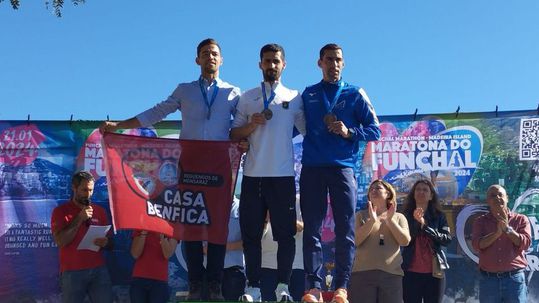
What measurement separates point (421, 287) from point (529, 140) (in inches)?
101

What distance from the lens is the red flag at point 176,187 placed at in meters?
4.72

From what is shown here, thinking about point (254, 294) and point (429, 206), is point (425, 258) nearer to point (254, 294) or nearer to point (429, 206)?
point (429, 206)

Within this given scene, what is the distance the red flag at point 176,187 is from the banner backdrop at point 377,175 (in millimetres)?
2282

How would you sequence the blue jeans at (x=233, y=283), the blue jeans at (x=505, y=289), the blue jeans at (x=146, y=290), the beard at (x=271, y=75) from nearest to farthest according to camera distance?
the beard at (x=271, y=75)
the blue jeans at (x=233, y=283)
the blue jeans at (x=146, y=290)
the blue jeans at (x=505, y=289)

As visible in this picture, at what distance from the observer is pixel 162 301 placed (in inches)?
220

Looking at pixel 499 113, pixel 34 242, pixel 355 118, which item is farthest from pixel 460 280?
pixel 34 242

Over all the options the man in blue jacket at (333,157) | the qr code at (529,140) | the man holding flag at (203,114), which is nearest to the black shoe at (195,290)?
the man holding flag at (203,114)

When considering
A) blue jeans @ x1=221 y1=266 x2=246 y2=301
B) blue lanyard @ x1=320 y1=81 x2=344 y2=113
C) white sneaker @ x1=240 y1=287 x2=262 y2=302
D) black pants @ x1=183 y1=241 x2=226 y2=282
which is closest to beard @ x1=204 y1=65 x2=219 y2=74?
blue lanyard @ x1=320 y1=81 x2=344 y2=113

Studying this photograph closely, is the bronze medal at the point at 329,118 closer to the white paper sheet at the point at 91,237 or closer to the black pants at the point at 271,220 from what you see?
the black pants at the point at 271,220

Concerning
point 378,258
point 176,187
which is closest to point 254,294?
point 176,187

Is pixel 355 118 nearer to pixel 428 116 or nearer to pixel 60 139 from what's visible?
pixel 428 116

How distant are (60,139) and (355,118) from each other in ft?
13.4

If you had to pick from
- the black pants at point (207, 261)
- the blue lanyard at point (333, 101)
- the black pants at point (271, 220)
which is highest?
the blue lanyard at point (333, 101)

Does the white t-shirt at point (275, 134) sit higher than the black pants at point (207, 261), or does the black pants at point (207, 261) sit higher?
the white t-shirt at point (275, 134)
